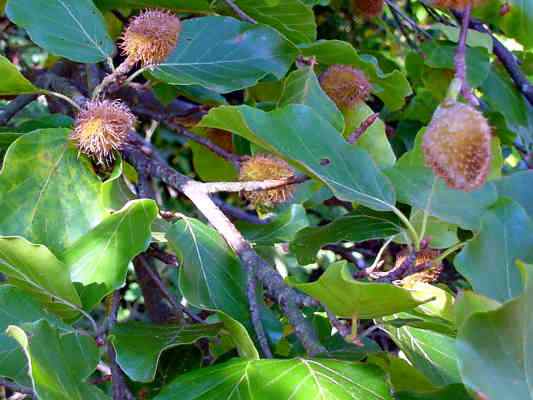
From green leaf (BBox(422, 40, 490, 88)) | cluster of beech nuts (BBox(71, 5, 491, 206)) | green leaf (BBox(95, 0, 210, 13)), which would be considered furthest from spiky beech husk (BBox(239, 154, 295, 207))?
green leaf (BBox(422, 40, 490, 88))

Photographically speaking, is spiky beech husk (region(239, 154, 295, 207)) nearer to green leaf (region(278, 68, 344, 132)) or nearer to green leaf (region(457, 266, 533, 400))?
green leaf (region(278, 68, 344, 132))

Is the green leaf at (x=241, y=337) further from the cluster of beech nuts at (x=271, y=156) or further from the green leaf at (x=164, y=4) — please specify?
the green leaf at (x=164, y=4)

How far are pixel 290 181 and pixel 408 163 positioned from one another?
20cm

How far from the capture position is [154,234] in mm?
901

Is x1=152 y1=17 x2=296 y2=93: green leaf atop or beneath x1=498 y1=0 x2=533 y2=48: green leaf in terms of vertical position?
atop

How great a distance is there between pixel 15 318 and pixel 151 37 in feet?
1.26

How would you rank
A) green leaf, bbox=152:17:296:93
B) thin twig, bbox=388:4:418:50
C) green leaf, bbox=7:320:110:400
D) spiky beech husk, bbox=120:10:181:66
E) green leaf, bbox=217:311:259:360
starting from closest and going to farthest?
green leaf, bbox=7:320:110:400 → green leaf, bbox=217:311:259:360 → spiky beech husk, bbox=120:10:181:66 → green leaf, bbox=152:17:296:93 → thin twig, bbox=388:4:418:50

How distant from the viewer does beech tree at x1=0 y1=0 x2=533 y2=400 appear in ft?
2.15

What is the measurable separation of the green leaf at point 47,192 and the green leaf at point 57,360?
14 centimetres

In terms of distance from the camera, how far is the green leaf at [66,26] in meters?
0.99

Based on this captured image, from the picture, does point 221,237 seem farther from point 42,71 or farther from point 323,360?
point 42,71

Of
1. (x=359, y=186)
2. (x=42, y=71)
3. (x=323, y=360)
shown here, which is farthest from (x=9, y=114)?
(x=323, y=360)

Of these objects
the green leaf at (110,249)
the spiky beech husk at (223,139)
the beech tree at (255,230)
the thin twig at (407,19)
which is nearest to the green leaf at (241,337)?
the beech tree at (255,230)

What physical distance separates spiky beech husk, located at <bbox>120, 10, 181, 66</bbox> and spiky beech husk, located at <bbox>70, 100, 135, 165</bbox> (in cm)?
7
